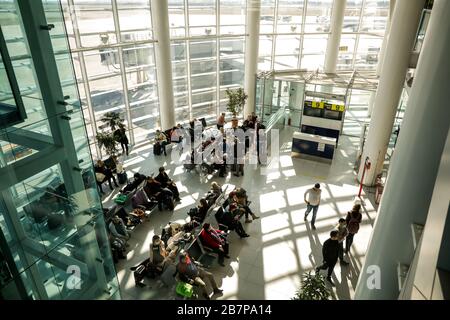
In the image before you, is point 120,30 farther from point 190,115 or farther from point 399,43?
point 399,43

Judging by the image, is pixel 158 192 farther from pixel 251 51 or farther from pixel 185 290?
pixel 251 51

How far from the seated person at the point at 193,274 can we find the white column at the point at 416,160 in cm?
309

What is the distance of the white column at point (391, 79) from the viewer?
31.0 feet

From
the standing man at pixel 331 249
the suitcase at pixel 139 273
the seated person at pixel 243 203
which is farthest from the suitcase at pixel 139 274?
the standing man at pixel 331 249

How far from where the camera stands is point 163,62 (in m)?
14.1

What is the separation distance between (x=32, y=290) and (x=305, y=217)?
735 centimetres

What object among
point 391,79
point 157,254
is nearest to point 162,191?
point 157,254

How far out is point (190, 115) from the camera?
17953mm

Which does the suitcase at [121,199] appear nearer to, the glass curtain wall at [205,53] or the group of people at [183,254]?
the group of people at [183,254]

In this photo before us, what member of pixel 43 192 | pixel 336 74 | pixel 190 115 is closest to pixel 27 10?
pixel 43 192

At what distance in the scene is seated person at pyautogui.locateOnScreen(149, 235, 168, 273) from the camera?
7430 millimetres

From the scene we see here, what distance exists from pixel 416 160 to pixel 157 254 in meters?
5.28

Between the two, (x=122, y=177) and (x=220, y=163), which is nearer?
(x=122, y=177)

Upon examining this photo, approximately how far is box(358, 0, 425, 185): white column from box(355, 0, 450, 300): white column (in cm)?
486
